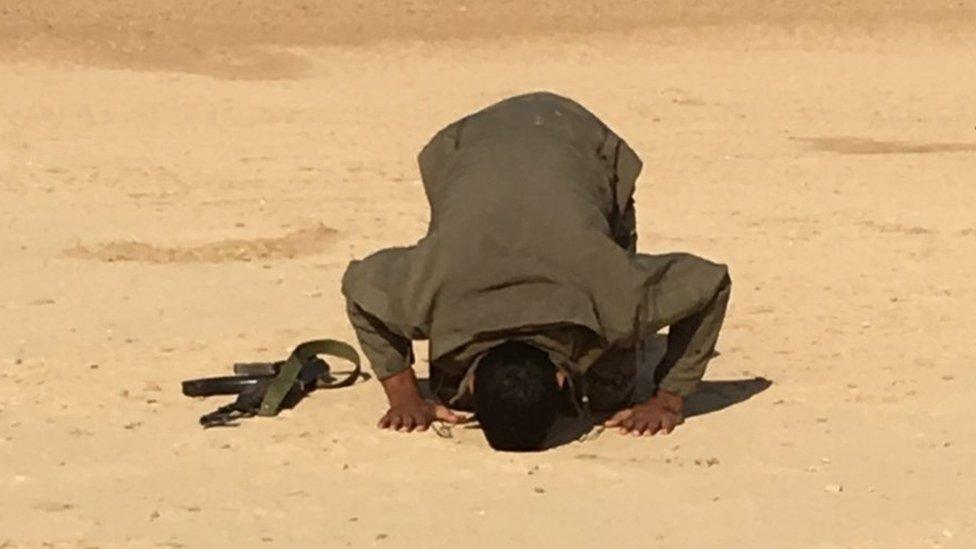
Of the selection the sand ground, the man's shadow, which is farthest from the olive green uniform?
the sand ground

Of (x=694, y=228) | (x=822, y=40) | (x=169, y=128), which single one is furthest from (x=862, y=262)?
(x=822, y=40)

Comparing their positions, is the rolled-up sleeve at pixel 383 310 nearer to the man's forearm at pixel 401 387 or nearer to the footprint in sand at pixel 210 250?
the man's forearm at pixel 401 387

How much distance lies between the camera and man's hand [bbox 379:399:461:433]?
7219 mm

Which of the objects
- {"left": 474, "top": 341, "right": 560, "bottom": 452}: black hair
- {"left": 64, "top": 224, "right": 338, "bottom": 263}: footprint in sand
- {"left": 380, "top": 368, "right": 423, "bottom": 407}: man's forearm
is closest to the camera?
{"left": 474, "top": 341, "right": 560, "bottom": 452}: black hair

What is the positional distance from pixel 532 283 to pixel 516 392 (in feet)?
1.36

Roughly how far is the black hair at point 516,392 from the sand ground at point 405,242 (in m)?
0.13

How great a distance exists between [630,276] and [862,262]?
4.24m

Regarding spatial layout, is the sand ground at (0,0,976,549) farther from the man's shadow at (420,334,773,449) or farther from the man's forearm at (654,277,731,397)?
the man's forearm at (654,277,731,397)

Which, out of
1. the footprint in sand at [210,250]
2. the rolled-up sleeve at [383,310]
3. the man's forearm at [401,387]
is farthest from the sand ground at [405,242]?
the rolled-up sleeve at [383,310]

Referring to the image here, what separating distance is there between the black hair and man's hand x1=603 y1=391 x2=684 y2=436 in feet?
1.59

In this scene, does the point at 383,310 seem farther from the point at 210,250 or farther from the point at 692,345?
the point at 210,250

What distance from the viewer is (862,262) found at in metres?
10.8

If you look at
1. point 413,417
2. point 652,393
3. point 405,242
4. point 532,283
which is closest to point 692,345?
point 652,393

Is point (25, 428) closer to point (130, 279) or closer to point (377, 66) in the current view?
point (130, 279)
